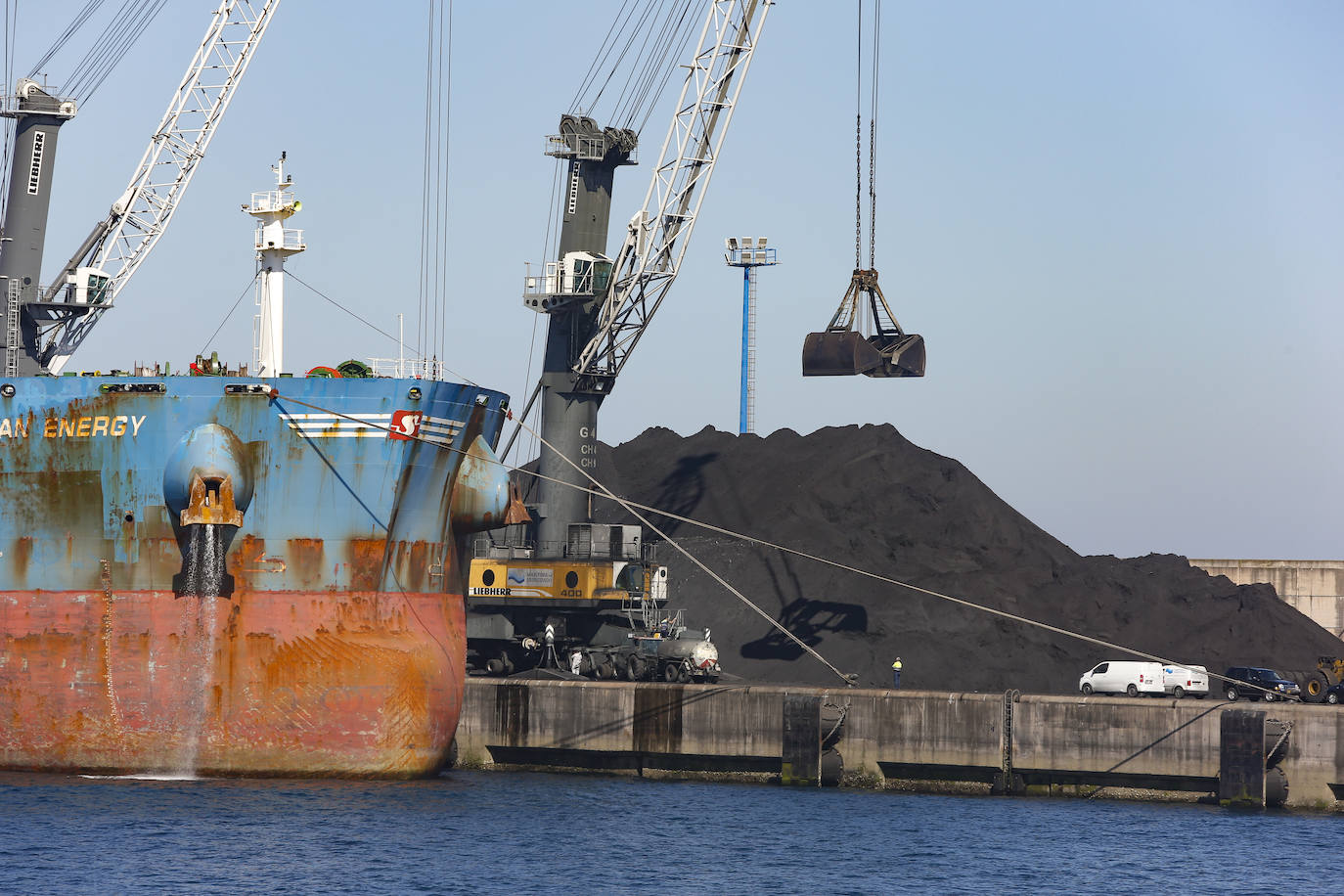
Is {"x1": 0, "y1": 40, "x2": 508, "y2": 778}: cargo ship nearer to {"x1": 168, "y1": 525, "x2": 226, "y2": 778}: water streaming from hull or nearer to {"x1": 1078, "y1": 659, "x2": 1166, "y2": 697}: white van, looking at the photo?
{"x1": 168, "y1": 525, "x2": 226, "y2": 778}: water streaming from hull

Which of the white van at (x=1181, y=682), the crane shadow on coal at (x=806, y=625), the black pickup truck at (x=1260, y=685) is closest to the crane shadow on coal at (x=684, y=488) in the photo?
the crane shadow on coal at (x=806, y=625)

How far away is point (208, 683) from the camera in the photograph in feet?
146

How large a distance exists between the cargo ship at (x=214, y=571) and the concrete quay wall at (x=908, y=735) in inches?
371

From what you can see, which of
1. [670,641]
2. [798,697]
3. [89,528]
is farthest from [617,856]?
[670,641]

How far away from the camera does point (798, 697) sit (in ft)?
171

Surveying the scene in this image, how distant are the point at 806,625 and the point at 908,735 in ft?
69.1

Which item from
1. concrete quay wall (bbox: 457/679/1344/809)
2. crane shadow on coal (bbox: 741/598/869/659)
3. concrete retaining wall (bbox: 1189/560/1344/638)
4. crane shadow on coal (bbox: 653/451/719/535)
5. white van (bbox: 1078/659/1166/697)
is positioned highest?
crane shadow on coal (bbox: 653/451/719/535)

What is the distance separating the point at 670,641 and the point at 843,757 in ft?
34.7

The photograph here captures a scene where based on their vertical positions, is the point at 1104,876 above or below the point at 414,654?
below

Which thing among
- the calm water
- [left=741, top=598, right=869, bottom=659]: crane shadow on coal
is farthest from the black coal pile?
the calm water

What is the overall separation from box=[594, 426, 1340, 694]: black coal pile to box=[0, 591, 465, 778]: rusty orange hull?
26548mm

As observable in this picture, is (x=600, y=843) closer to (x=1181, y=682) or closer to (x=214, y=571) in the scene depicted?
(x=214, y=571)

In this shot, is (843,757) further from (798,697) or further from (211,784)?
(211,784)

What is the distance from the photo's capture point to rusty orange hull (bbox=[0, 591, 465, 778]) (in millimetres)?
44500
